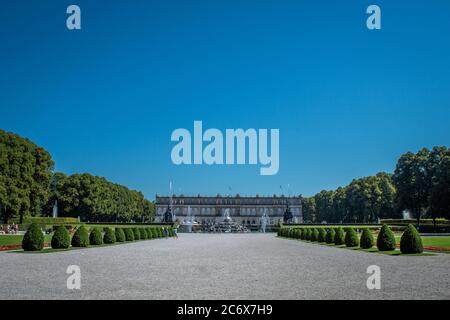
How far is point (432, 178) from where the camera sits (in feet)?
218

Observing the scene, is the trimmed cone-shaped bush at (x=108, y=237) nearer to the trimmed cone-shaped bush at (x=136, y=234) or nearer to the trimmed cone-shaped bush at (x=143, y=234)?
the trimmed cone-shaped bush at (x=136, y=234)

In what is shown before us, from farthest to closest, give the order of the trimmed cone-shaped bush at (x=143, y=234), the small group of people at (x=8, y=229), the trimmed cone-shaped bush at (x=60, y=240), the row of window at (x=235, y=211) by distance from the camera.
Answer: the row of window at (x=235, y=211) < the small group of people at (x=8, y=229) < the trimmed cone-shaped bush at (x=143, y=234) < the trimmed cone-shaped bush at (x=60, y=240)

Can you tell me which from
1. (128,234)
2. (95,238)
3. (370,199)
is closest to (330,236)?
(95,238)

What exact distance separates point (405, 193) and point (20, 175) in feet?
164

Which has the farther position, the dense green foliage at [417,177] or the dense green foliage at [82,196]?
the dense green foliage at [82,196]

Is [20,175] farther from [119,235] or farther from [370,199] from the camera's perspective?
[370,199]

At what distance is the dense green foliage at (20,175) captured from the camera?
53797 mm

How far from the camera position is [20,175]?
57125 millimetres

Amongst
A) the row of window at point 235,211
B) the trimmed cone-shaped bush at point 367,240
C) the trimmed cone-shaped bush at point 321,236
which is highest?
the trimmed cone-shaped bush at point 367,240

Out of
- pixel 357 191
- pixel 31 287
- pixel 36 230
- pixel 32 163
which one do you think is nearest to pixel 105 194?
pixel 32 163

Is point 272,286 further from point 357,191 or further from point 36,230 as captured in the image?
point 357,191

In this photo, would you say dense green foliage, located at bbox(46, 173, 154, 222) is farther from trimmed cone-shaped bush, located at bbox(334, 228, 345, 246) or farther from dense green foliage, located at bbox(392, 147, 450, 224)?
trimmed cone-shaped bush, located at bbox(334, 228, 345, 246)

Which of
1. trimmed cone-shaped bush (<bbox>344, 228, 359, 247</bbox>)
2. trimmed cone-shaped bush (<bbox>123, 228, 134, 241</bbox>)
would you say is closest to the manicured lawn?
trimmed cone-shaped bush (<bbox>344, 228, 359, 247</bbox>)

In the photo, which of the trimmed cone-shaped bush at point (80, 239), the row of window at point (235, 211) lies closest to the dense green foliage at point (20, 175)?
the trimmed cone-shaped bush at point (80, 239)
